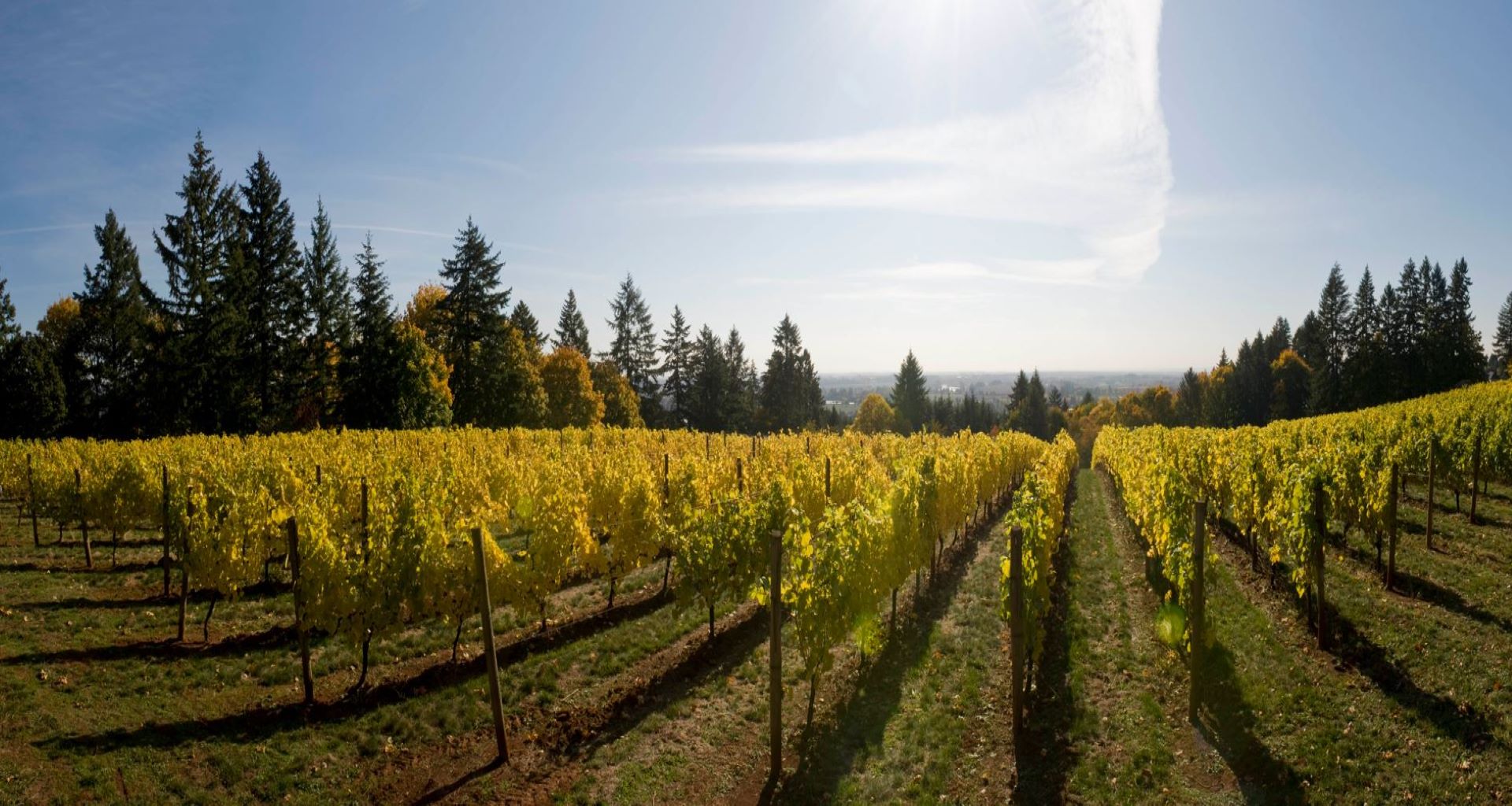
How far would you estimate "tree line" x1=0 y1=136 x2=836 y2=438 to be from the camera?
36375mm

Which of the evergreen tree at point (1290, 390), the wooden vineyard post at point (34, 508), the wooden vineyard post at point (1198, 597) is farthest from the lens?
the evergreen tree at point (1290, 390)

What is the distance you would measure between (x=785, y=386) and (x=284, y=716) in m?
58.6

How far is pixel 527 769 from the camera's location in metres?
7.76

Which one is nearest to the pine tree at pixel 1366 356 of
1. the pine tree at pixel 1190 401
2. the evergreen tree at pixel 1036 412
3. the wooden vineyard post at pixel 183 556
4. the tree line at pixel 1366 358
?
the tree line at pixel 1366 358

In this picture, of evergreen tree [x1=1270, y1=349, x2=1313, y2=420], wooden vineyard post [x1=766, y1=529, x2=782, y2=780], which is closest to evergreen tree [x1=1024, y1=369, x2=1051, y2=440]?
evergreen tree [x1=1270, y1=349, x2=1313, y2=420]

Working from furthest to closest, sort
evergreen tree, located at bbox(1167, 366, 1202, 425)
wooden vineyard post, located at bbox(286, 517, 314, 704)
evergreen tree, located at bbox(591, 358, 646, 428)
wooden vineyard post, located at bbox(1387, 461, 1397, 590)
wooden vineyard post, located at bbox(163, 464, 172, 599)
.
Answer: evergreen tree, located at bbox(1167, 366, 1202, 425)
evergreen tree, located at bbox(591, 358, 646, 428)
wooden vineyard post, located at bbox(163, 464, 172, 599)
wooden vineyard post, located at bbox(1387, 461, 1397, 590)
wooden vineyard post, located at bbox(286, 517, 314, 704)

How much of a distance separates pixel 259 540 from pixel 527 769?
305 inches

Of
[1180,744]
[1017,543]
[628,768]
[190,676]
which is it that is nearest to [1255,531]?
[1180,744]

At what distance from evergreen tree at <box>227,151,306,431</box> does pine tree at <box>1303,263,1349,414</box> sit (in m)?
85.3

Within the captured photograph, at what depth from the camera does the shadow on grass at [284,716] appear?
7738 millimetres

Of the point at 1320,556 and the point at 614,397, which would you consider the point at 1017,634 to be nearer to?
the point at 1320,556

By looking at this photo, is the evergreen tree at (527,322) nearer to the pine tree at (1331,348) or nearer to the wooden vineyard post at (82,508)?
the wooden vineyard post at (82,508)

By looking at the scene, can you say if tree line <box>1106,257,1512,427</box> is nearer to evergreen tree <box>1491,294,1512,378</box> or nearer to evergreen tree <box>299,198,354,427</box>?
evergreen tree <box>1491,294,1512,378</box>

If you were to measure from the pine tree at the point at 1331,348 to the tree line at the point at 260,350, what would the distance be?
6840 cm
